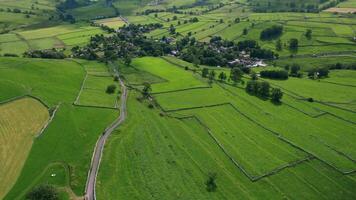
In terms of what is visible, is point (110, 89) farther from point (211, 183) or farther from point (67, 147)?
point (211, 183)

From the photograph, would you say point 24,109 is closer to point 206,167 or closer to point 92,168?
point 92,168

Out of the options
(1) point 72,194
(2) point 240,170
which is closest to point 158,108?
(2) point 240,170

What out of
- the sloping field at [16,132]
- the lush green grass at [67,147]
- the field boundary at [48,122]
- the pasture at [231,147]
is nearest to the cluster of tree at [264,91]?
the pasture at [231,147]

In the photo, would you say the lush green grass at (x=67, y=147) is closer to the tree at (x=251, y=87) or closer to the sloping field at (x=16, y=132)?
the sloping field at (x=16, y=132)

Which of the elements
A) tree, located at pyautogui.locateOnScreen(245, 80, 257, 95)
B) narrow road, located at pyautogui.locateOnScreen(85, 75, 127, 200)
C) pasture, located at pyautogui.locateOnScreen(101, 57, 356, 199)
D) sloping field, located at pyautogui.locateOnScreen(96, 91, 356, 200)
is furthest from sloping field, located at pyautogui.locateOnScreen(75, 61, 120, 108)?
tree, located at pyautogui.locateOnScreen(245, 80, 257, 95)

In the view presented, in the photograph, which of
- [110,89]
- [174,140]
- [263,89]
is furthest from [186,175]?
[263,89]

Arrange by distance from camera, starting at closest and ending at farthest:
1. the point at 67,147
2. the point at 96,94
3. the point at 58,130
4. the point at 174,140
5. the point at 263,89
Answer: the point at 67,147 → the point at 58,130 → the point at 174,140 → the point at 96,94 → the point at 263,89
